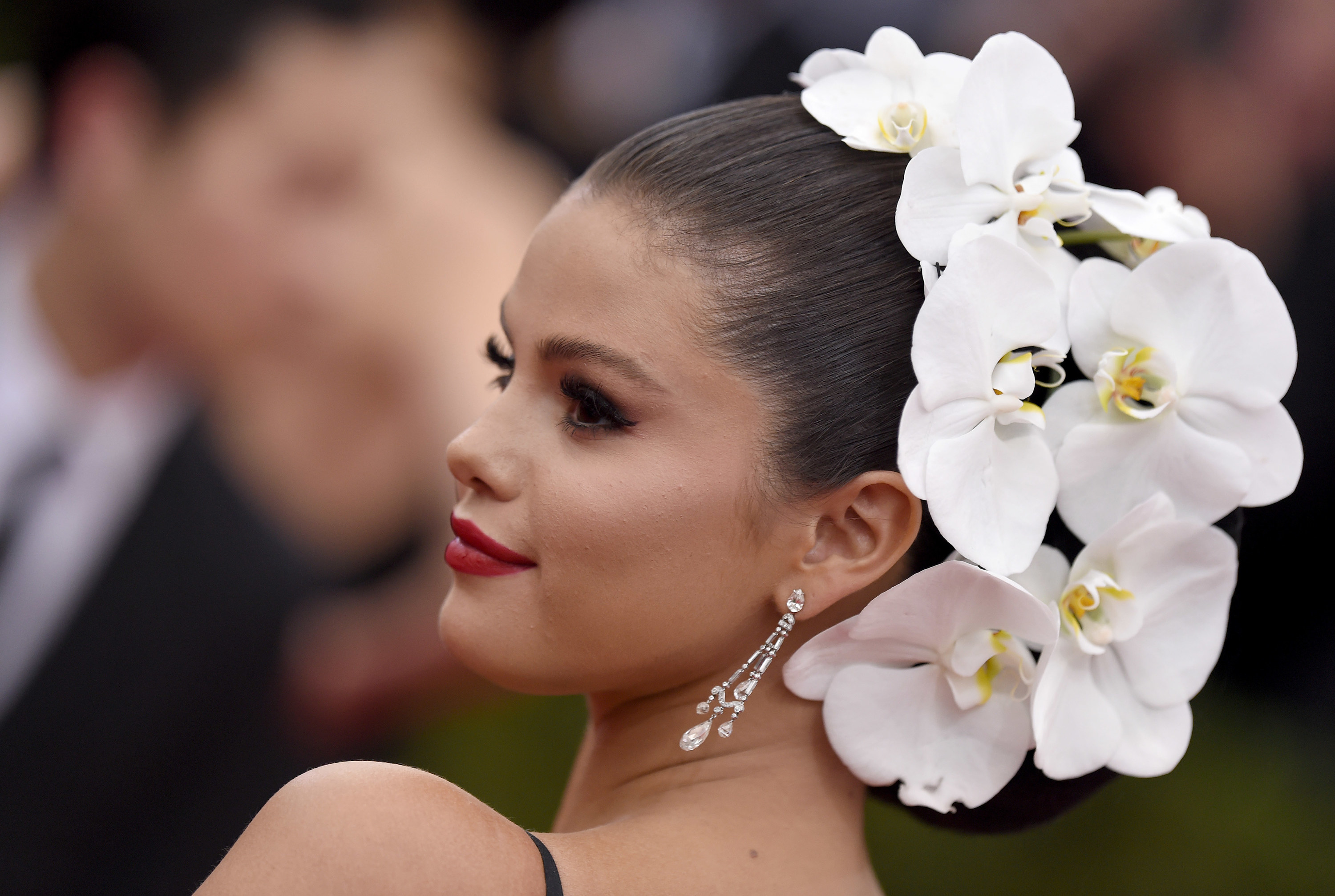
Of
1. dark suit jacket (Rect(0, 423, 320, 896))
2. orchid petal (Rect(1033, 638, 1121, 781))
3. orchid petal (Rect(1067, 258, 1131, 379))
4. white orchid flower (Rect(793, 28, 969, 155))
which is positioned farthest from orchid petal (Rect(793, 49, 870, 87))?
dark suit jacket (Rect(0, 423, 320, 896))

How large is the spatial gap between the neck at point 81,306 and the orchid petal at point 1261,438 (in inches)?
117

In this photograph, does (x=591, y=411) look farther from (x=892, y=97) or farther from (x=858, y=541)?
(x=892, y=97)

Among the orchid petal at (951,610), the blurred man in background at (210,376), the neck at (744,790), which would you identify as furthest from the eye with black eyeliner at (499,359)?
the blurred man in background at (210,376)

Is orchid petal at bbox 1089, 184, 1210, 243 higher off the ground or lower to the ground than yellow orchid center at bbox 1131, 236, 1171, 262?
higher

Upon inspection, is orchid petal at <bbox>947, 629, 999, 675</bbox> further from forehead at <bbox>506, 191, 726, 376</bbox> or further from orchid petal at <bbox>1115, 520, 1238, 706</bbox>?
forehead at <bbox>506, 191, 726, 376</bbox>

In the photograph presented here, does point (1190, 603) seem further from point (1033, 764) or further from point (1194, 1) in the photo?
point (1194, 1)

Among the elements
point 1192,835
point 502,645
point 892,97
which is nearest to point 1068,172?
point 892,97

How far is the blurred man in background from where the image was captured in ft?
8.68

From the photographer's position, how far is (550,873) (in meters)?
0.96

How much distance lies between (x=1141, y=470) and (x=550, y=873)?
2.25 feet

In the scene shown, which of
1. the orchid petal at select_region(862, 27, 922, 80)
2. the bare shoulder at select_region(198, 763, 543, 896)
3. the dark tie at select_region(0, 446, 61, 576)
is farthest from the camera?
the dark tie at select_region(0, 446, 61, 576)

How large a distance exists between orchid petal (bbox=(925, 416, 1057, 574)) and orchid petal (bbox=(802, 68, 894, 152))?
34 centimetres

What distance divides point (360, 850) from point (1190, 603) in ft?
2.69

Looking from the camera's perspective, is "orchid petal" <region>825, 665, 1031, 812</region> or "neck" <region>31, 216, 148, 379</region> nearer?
"orchid petal" <region>825, 665, 1031, 812</region>
